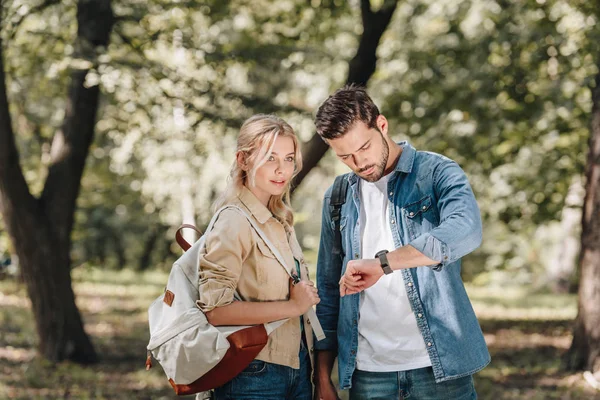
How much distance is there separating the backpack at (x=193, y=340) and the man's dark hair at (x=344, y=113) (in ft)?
1.81

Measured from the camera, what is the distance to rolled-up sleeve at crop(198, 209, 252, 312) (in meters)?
2.78

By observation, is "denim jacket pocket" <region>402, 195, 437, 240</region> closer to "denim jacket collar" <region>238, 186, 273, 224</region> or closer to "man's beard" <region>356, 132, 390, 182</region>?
"man's beard" <region>356, 132, 390, 182</region>

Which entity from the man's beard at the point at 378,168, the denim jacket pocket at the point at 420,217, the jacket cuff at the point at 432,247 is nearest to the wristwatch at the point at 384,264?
the jacket cuff at the point at 432,247

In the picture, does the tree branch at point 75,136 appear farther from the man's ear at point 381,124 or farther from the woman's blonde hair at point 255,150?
the man's ear at point 381,124

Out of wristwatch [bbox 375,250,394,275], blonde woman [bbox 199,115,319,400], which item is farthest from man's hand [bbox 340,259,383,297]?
blonde woman [bbox 199,115,319,400]

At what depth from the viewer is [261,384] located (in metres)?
2.92

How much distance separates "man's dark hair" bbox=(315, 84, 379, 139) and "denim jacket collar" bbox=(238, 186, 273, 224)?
0.37 m

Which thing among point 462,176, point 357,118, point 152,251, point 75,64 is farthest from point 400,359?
point 152,251

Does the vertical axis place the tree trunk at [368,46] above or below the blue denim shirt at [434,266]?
above

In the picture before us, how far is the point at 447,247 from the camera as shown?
263 cm

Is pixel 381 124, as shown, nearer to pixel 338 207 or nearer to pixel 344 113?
pixel 344 113

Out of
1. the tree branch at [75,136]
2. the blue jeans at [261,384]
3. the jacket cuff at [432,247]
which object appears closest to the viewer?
the jacket cuff at [432,247]

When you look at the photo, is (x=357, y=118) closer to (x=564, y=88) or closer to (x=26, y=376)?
(x=26, y=376)

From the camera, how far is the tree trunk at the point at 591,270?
8.11m
